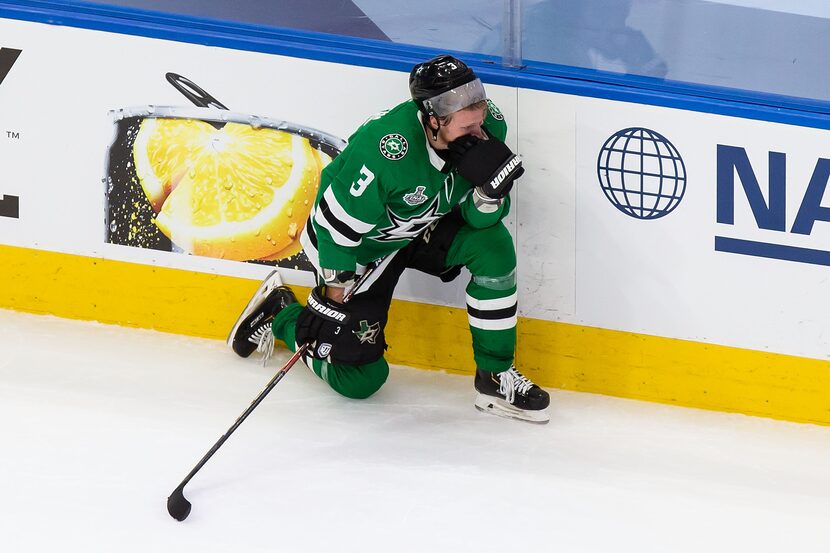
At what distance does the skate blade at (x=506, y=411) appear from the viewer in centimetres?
338

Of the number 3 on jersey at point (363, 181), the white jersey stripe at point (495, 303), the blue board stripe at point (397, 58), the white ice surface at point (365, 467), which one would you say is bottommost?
the white ice surface at point (365, 467)

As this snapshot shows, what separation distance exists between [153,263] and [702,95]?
5.71 feet

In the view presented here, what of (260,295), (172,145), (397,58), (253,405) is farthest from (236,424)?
(397,58)

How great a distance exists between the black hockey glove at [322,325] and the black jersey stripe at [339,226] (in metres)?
0.27

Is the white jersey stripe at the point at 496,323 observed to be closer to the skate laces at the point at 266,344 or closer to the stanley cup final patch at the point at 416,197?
the stanley cup final patch at the point at 416,197

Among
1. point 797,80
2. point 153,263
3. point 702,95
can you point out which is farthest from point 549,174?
point 153,263

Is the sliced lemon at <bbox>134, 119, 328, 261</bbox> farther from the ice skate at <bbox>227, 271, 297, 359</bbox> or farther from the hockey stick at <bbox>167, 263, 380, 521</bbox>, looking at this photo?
the hockey stick at <bbox>167, 263, 380, 521</bbox>

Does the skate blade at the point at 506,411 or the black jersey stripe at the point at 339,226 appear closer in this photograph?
the black jersey stripe at the point at 339,226

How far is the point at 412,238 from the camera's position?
333 centimetres

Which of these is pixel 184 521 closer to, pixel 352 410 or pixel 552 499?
pixel 352 410

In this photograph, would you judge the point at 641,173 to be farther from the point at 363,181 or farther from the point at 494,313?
the point at 363,181

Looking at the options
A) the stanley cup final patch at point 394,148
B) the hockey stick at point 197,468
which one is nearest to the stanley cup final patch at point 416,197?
the stanley cup final patch at point 394,148

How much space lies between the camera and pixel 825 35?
3146 millimetres

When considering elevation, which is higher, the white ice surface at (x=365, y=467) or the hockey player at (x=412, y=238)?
the hockey player at (x=412, y=238)
